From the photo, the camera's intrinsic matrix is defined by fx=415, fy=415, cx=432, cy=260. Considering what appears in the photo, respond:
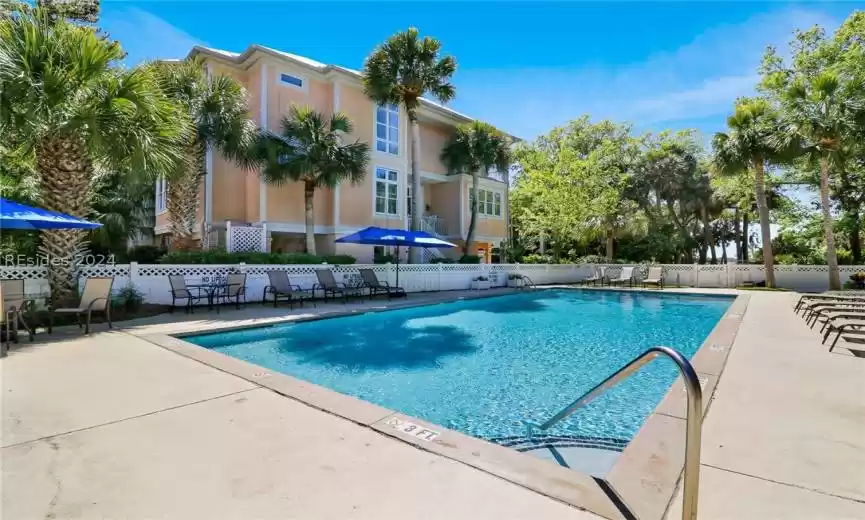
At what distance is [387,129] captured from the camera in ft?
72.4

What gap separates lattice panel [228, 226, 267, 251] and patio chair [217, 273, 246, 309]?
3.86 metres

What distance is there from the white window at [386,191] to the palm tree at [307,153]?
160 inches

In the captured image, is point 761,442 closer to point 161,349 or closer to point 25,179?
point 161,349

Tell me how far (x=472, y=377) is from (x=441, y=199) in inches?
813

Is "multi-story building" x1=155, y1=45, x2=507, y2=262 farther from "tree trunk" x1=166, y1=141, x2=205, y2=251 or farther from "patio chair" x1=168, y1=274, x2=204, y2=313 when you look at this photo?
"patio chair" x1=168, y1=274, x2=204, y2=313

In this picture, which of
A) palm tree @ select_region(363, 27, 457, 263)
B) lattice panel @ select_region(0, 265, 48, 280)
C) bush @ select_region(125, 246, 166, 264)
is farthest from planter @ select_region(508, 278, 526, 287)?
lattice panel @ select_region(0, 265, 48, 280)

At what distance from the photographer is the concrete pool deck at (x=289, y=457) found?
2439 mm

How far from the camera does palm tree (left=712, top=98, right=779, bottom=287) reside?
18703 mm

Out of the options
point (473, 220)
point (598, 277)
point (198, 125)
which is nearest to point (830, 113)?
point (598, 277)

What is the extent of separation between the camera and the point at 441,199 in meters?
26.4

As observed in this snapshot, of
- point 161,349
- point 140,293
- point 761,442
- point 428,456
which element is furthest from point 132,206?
point 761,442

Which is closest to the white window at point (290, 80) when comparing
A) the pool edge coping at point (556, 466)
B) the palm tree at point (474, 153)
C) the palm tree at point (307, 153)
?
the palm tree at point (307, 153)

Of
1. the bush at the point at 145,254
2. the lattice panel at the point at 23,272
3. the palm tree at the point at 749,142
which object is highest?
the palm tree at the point at 749,142

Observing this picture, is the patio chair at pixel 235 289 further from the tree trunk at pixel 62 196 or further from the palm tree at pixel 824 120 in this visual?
the palm tree at pixel 824 120
